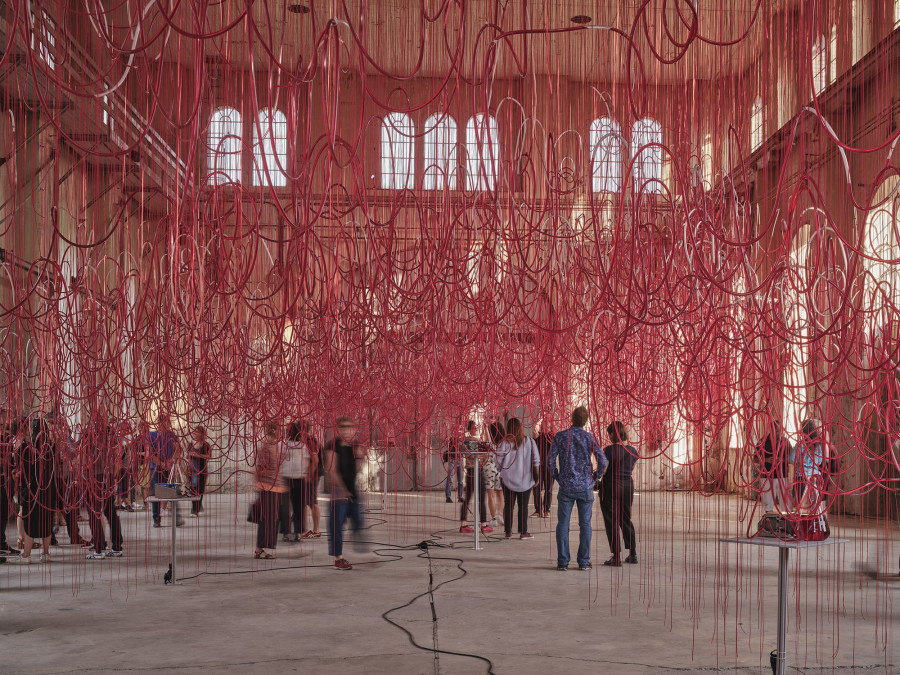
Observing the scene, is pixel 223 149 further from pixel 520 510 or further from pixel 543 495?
pixel 543 495

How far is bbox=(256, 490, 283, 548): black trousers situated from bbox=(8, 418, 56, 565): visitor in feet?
6.68

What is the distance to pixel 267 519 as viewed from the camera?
392 inches

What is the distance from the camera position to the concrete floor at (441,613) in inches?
217

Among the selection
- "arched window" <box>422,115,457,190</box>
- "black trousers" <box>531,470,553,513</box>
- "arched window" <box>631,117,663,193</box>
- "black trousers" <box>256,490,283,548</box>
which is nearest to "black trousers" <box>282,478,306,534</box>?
"black trousers" <box>256,490,283,548</box>

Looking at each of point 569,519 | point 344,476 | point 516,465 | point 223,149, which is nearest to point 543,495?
point 516,465

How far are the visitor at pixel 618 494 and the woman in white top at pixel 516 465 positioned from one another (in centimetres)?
174

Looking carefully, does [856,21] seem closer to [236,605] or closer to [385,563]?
[385,563]

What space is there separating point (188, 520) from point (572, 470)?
7428mm

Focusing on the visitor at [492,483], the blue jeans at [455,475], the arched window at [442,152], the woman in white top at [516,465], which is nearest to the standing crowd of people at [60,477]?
the arched window at [442,152]

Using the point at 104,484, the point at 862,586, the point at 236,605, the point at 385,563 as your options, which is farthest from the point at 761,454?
the point at 104,484

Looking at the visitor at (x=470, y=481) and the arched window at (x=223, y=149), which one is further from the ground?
the arched window at (x=223, y=149)

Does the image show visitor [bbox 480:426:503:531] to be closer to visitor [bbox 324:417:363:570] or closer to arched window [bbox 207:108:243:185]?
visitor [bbox 324:417:363:570]

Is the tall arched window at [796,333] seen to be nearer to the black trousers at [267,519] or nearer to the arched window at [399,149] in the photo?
the arched window at [399,149]

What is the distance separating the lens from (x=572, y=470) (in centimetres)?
874
